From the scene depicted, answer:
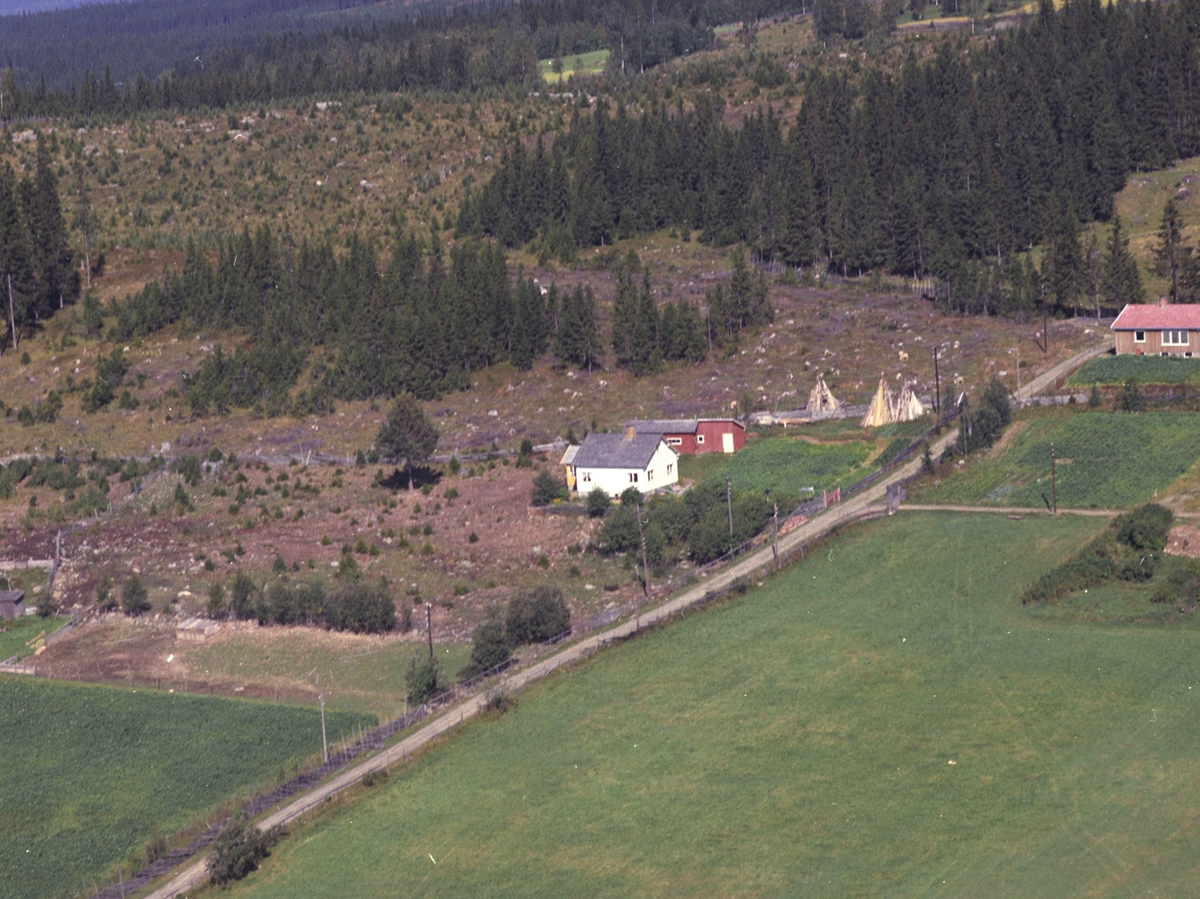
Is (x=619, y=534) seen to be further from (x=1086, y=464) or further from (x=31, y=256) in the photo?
(x=31, y=256)

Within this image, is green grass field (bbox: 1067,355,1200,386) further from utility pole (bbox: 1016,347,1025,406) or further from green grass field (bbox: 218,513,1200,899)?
green grass field (bbox: 218,513,1200,899)

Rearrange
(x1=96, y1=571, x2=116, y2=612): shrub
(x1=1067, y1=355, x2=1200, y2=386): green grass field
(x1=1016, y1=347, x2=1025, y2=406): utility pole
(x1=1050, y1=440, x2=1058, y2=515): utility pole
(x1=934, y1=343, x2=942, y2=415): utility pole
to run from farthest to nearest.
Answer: (x1=934, y1=343, x2=942, y2=415): utility pole, (x1=1016, y1=347, x2=1025, y2=406): utility pole, (x1=1067, y1=355, x2=1200, y2=386): green grass field, (x1=96, y1=571, x2=116, y2=612): shrub, (x1=1050, y1=440, x2=1058, y2=515): utility pole

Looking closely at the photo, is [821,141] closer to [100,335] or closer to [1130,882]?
[100,335]

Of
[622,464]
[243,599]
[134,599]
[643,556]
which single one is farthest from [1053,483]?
[134,599]

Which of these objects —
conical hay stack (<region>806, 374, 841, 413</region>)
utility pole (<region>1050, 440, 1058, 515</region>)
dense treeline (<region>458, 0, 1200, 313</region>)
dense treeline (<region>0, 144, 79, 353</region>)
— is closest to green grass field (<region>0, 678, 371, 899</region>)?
utility pole (<region>1050, 440, 1058, 515</region>)

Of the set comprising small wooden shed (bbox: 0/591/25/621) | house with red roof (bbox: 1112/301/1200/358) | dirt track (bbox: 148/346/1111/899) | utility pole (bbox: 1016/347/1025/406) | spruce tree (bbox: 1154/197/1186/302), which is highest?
spruce tree (bbox: 1154/197/1186/302)

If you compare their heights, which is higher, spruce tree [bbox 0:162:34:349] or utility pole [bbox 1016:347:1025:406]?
spruce tree [bbox 0:162:34:349]
